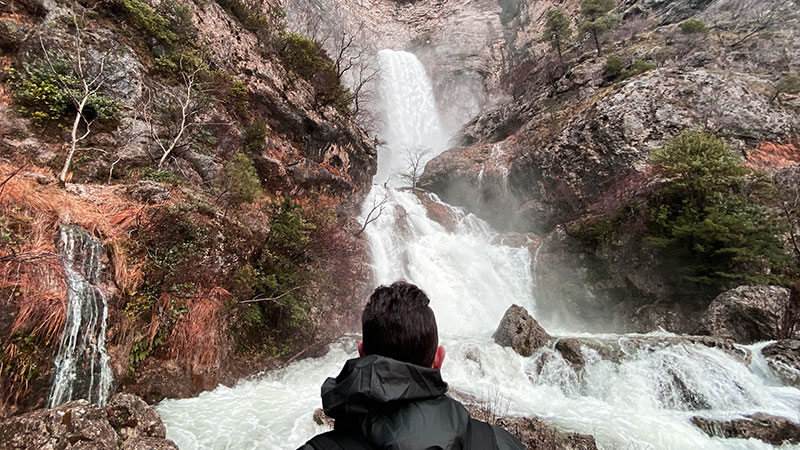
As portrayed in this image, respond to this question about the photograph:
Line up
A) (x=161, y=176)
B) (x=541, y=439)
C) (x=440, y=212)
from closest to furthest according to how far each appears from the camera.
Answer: (x=541, y=439), (x=161, y=176), (x=440, y=212)

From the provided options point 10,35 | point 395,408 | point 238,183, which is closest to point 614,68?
point 238,183

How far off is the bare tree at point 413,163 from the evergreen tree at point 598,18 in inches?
603

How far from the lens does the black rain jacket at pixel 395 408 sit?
1.11 meters

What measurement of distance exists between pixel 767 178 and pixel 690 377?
30.6ft

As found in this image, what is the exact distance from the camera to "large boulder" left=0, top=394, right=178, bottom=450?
2.88m

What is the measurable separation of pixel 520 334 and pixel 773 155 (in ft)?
44.6

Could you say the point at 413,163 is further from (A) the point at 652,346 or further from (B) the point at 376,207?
(A) the point at 652,346

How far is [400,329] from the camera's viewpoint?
1409 millimetres

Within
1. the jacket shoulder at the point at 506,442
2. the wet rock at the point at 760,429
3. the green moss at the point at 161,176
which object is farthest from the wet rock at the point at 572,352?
the green moss at the point at 161,176

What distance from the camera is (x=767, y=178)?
11242 millimetres

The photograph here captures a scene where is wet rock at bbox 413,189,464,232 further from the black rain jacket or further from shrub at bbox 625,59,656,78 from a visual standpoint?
the black rain jacket

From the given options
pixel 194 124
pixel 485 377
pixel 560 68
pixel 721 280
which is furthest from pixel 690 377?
pixel 560 68

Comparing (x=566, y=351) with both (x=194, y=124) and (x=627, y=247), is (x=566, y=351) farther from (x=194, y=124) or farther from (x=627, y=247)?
(x=194, y=124)

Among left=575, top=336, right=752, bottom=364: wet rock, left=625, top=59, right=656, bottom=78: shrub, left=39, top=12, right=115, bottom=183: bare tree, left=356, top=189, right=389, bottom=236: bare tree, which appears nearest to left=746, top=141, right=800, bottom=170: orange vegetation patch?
left=625, top=59, right=656, bottom=78: shrub
